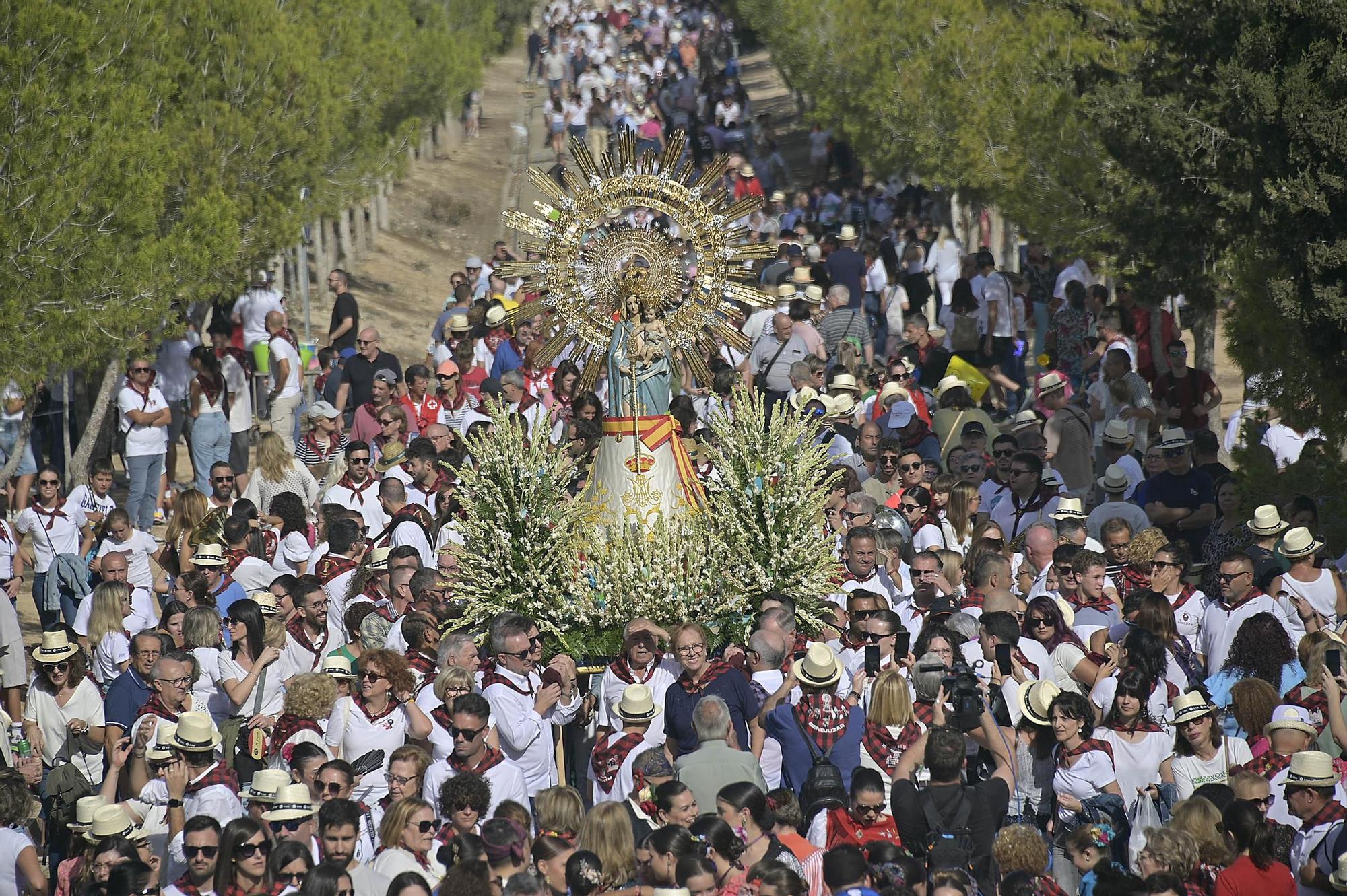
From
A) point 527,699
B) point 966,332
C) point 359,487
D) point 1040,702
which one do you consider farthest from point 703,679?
point 966,332

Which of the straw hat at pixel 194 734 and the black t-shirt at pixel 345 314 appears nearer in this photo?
the straw hat at pixel 194 734

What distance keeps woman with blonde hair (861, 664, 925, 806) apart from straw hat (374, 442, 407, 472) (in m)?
6.46

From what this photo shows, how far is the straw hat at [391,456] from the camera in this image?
597 inches

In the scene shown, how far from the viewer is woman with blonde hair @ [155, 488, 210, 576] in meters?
13.7

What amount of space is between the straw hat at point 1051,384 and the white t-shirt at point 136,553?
24.8 feet

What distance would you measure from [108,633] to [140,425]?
5690 mm

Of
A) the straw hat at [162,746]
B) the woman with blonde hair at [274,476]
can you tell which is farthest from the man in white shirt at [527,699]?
the woman with blonde hair at [274,476]

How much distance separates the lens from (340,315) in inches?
845

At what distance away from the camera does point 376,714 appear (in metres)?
9.78

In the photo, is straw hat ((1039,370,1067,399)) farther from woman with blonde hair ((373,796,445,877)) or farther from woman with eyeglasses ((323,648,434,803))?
woman with blonde hair ((373,796,445,877))

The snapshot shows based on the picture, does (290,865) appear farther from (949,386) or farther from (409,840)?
(949,386)

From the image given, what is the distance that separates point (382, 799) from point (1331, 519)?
7.24 m

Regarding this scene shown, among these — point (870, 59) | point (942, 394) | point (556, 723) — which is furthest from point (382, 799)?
point (870, 59)

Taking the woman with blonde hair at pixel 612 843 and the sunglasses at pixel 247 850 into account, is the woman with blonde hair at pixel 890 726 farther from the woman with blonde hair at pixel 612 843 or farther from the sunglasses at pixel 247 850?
the sunglasses at pixel 247 850
